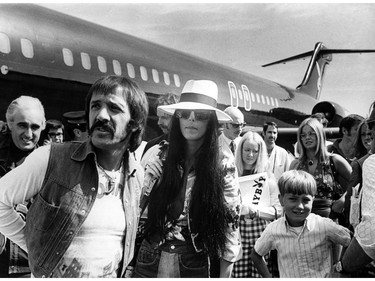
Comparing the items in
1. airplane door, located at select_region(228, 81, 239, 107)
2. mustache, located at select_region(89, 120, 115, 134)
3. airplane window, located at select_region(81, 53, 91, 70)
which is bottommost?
mustache, located at select_region(89, 120, 115, 134)

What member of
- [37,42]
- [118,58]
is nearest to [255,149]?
[37,42]

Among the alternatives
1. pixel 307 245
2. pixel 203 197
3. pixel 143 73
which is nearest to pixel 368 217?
pixel 203 197

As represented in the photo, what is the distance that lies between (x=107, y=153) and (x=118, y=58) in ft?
16.1

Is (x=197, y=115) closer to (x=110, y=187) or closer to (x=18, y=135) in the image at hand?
(x=110, y=187)

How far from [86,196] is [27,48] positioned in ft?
13.3

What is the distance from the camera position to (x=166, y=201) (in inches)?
80.4

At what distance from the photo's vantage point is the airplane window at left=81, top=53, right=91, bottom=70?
5738mm

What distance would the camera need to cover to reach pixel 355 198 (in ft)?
7.78

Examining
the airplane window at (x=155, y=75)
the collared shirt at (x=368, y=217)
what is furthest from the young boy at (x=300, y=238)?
the airplane window at (x=155, y=75)

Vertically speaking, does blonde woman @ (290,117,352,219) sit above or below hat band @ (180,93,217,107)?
below

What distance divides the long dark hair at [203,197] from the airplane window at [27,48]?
3.54 metres

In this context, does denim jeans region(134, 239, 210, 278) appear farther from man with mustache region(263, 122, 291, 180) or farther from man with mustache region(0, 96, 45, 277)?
man with mustache region(263, 122, 291, 180)

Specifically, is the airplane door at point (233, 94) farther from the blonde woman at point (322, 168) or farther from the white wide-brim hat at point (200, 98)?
the white wide-brim hat at point (200, 98)

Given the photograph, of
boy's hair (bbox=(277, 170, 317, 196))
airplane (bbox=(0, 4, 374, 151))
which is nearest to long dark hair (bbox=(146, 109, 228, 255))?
boy's hair (bbox=(277, 170, 317, 196))
